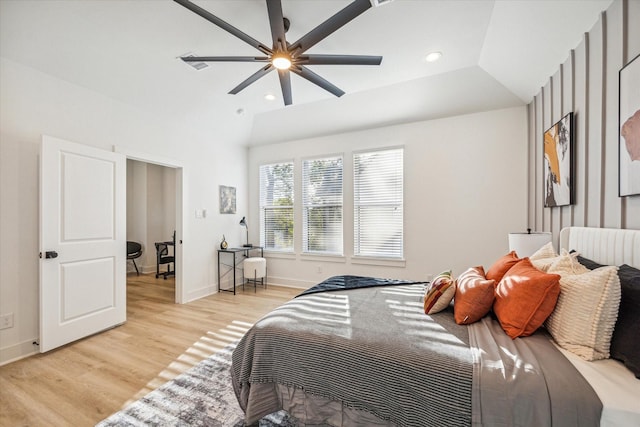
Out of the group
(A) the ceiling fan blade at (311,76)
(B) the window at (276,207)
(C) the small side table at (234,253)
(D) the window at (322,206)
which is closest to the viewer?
(A) the ceiling fan blade at (311,76)

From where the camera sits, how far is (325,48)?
2801mm

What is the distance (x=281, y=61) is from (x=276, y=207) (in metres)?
3.24

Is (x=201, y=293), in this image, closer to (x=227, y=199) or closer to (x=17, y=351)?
(x=227, y=199)

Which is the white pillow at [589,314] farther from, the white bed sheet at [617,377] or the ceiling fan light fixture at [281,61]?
the ceiling fan light fixture at [281,61]

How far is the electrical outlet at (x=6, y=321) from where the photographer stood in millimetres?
2377

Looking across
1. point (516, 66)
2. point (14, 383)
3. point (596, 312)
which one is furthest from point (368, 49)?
point (14, 383)

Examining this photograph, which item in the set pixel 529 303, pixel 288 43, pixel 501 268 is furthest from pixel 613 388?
pixel 288 43

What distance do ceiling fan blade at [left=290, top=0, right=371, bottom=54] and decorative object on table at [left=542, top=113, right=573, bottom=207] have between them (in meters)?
2.08

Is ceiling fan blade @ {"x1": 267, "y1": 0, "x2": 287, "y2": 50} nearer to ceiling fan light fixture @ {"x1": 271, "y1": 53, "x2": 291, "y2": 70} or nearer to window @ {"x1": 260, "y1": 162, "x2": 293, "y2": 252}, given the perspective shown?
ceiling fan light fixture @ {"x1": 271, "y1": 53, "x2": 291, "y2": 70}

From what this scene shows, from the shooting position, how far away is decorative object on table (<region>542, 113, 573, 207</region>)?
236 centimetres

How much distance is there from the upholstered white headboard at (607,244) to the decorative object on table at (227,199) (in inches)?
181

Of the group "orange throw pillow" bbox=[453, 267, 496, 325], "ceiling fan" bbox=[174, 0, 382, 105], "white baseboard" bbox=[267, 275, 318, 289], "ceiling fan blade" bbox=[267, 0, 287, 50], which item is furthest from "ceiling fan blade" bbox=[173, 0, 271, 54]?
"white baseboard" bbox=[267, 275, 318, 289]

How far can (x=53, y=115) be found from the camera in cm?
272

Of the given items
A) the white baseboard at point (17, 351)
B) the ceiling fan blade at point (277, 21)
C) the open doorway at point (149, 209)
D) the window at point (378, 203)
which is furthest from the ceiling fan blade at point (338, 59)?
the open doorway at point (149, 209)
